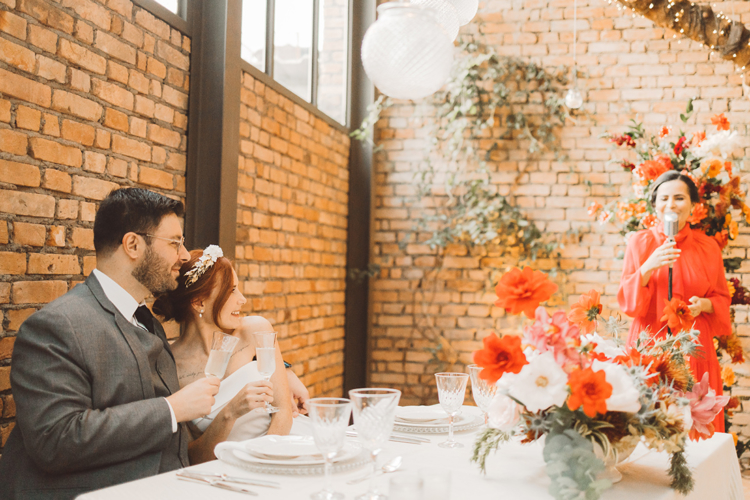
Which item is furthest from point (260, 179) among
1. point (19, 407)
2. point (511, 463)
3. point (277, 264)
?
point (511, 463)

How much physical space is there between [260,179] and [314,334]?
111 cm

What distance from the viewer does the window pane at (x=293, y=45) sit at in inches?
133

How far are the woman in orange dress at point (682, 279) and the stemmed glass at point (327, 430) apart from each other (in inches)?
80.2

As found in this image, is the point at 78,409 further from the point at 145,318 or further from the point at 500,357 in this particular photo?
the point at 500,357

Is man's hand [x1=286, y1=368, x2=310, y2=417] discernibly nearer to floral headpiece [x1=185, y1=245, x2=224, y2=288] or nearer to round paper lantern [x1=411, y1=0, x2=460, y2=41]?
floral headpiece [x1=185, y1=245, x2=224, y2=288]

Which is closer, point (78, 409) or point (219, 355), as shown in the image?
point (78, 409)

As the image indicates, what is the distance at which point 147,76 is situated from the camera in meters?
2.28

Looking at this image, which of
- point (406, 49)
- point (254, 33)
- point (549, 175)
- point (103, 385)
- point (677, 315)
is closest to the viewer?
point (103, 385)

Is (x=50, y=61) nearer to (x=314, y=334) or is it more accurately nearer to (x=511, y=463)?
(x=511, y=463)

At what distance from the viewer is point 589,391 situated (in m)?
1.04

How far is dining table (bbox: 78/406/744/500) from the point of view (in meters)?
1.10

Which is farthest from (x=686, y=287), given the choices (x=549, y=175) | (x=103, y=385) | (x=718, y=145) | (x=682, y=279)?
(x=103, y=385)

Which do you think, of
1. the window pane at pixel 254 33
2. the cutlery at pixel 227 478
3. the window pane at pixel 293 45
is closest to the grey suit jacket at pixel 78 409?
the cutlery at pixel 227 478

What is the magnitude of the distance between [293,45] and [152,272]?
2.34 m
